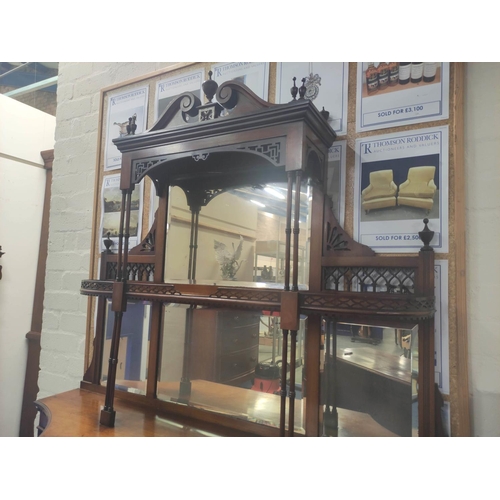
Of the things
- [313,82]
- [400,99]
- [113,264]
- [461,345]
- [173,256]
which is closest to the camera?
[461,345]

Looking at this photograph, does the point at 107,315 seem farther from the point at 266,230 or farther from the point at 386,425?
the point at 386,425

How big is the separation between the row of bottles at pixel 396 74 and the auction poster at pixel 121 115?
885 millimetres

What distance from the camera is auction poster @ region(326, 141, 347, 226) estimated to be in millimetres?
1044

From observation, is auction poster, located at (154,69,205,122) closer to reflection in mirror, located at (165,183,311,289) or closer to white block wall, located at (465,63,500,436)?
reflection in mirror, located at (165,183,311,289)

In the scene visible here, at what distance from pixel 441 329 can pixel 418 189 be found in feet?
1.20

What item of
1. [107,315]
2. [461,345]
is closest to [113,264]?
[107,315]

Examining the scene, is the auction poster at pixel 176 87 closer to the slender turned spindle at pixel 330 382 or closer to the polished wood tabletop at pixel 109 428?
the slender turned spindle at pixel 330 382

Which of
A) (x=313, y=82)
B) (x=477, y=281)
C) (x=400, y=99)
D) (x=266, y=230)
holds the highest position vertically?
(x=313, y=82)

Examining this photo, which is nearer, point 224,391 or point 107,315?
point 224,391

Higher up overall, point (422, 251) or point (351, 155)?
point (351, 155)

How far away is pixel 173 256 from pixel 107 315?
1.37 ft

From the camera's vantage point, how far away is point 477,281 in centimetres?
89

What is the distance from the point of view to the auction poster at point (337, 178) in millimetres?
1044

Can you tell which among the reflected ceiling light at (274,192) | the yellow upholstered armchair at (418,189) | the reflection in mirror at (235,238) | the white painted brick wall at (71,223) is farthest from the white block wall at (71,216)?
the yellow upholstered armchair at (418,189)
